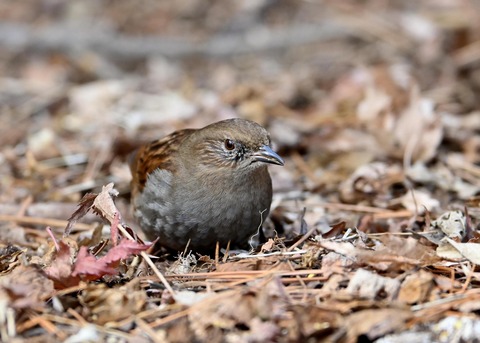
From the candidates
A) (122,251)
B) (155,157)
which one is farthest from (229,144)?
(122,251)

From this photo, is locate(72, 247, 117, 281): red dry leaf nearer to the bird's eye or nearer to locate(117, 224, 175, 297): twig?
locate(117, 224, 175, 297): twig

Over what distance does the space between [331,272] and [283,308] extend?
0.49 m

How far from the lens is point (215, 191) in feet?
16.0

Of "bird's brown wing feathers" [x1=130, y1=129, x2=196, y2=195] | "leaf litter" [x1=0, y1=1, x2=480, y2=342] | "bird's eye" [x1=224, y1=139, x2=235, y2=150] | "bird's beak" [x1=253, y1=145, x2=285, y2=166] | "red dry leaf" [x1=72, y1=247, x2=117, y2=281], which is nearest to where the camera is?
"leaf litter" [x1=0, y1=1, x2=480, y2=342]

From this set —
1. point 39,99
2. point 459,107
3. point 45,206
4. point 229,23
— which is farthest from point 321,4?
point 45,206

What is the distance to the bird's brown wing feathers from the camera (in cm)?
528

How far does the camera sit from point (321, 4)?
1066 cm

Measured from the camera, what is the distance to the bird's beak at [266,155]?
15.7 feet

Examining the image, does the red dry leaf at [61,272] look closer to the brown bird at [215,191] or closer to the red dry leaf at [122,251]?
the red dry leaf at [122,251]

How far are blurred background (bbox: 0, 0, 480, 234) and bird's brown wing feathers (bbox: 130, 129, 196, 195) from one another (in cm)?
68

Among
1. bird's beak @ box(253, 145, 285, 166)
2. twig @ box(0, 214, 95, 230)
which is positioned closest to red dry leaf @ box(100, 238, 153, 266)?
bird's beak @ box(253, 145, 285, 166)

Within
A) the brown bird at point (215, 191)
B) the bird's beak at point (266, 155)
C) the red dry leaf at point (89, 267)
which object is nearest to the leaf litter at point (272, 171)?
the red dry leaf at point (89, 267)

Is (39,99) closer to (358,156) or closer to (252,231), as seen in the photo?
(358,156)

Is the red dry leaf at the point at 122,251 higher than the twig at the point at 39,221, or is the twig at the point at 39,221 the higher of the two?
the red dry leaf at the point at 122,251
